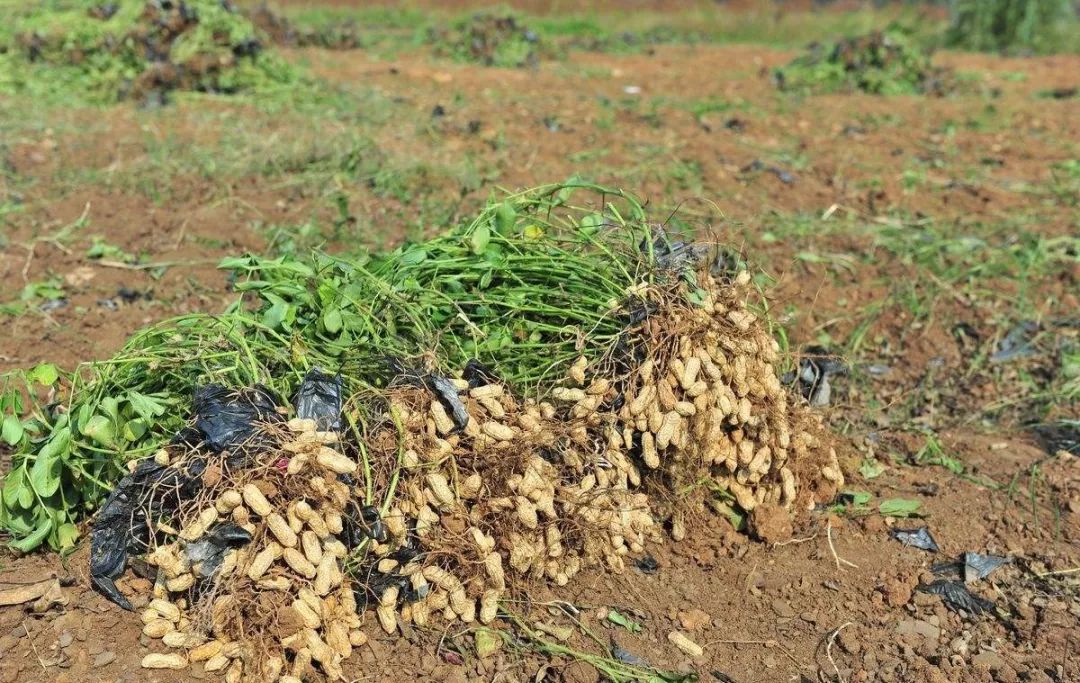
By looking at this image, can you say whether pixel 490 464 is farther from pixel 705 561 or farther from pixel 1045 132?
pixel 1045 132

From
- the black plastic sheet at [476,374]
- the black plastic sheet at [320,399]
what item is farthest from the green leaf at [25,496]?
the black plastic sheet at [476,374]

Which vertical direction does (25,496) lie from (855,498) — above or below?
above

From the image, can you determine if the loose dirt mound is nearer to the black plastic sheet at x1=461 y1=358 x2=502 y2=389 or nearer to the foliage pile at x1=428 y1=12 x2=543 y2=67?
the black plastic sheet at x1=461 y1=358 x2=502 y2=389

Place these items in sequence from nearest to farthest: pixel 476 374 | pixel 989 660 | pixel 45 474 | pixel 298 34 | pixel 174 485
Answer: pixel 174 485, pixel 45 474, pixel 989 660, pixel 476 374, pixel 298 34

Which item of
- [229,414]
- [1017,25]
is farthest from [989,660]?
[1017,25]

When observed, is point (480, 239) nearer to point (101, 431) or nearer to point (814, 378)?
point (101, 431)

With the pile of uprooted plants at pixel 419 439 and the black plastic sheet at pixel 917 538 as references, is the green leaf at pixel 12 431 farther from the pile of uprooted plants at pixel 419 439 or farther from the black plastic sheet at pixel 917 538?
the black plastic sheet at pixel 917 538

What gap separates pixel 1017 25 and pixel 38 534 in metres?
14.3

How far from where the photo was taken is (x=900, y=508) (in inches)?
128

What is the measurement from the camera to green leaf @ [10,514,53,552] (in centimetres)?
271

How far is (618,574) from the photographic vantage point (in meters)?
2.95

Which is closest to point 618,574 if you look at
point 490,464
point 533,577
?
point 533,577

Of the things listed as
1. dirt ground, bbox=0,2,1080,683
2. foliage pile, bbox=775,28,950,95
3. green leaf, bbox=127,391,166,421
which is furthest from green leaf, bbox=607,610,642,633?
foliage pile, bbox=775,28,950,95

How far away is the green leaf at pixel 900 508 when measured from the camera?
128 inches
